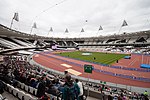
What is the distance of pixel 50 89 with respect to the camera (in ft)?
24.4

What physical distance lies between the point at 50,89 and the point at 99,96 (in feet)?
14.8

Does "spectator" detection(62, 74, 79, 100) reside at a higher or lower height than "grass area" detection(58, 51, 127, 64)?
higher

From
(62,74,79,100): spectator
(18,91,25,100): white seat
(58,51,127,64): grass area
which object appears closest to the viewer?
(62,74,79,100): spectator

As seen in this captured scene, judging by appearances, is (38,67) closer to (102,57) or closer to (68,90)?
(68,90)

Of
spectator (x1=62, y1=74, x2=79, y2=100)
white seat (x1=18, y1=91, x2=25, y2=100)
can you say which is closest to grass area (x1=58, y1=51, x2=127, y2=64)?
white seat (x1=18, y1=91, x2=25, y2=100)

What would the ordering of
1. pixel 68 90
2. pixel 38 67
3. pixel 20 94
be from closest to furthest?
pixel 68 90
pixel 20 94
pixel 38 67

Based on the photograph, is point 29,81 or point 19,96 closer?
point 19,96

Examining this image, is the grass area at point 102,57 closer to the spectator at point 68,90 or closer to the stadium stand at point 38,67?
the stadium stand at point 38,67

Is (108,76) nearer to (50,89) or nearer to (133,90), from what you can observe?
(133,90)

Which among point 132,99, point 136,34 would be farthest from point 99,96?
point 136,34

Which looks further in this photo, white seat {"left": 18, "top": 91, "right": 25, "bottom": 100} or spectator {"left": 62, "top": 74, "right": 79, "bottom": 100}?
white seat {"left": 18, "top": 91, "right": 25, "bottom": 100}


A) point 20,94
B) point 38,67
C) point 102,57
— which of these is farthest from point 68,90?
point 102,57

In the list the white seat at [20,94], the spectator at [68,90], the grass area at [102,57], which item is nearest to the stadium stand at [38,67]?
the white seat at [20,94]

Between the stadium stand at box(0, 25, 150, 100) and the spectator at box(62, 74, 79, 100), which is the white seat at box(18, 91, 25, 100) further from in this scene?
the spectator at box(62, 74, 79, 100)
